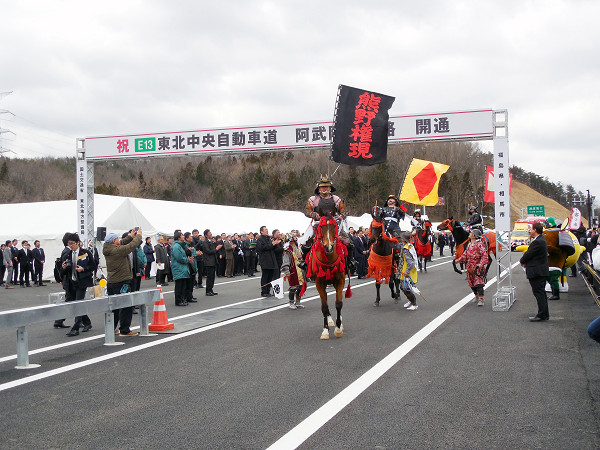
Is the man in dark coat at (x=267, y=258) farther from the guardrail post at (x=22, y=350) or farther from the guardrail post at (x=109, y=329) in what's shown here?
the guardrail post at (x=22, y=350)

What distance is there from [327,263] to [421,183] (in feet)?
22.8

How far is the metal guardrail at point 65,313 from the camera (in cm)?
712

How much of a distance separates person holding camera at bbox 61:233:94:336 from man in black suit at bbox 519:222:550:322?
793 cm

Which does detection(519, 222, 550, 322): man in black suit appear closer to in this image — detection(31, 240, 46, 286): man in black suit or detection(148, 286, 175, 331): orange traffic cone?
detection(148, 286, 175, 331): orange traffic cone

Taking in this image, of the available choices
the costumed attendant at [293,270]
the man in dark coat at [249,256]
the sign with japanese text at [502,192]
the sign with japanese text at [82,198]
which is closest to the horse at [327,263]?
the costumed attendant at [293,270]

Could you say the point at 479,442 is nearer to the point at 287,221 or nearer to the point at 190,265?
the point at 190,265

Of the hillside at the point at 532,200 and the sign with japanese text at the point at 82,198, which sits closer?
the sign with japanese text at the point at 82,198

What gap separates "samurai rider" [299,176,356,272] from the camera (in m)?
8.86

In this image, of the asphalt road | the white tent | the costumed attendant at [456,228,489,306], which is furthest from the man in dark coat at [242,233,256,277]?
the asphalt road

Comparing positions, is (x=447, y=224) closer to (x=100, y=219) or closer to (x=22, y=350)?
(x=22, y=350)

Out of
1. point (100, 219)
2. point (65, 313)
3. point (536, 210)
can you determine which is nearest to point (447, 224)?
point (65, 313)

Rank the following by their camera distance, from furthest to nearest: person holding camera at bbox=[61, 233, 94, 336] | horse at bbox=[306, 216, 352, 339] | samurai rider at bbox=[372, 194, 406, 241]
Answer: samurai rider at bbox=[372, 194, 406, 241] < person holding camera at bbox=[61, 233, 94, 336] < horse at bbox=[306, 216, 352, 339]

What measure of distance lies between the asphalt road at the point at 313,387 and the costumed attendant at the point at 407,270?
1785mm

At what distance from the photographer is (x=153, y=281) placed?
2322 centimetres
